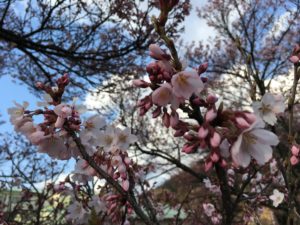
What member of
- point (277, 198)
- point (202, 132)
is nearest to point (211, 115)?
point (202, 132)

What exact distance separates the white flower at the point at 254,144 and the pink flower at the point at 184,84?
25cm

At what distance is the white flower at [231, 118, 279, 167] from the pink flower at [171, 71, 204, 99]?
0.81 feet

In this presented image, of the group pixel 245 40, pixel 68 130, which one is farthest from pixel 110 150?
pixel 245 40

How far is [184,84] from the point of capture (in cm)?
130

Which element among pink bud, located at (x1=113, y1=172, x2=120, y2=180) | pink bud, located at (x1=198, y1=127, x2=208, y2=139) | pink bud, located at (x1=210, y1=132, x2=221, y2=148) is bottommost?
pink bud, located at (x1=210, y1=132, x2=221, y2=148)

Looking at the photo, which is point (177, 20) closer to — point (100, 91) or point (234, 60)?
point (100, 91)

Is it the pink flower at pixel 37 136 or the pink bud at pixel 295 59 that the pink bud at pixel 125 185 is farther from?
the pink bud at pixel 295 59

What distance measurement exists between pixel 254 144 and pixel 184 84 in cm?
31

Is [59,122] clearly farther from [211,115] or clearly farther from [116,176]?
[211,115]

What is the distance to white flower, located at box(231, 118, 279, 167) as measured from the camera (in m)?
1.14

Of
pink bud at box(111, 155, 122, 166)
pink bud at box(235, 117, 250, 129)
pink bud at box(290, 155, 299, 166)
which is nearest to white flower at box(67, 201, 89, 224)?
pink bud at box(111, 155, 122, 166)

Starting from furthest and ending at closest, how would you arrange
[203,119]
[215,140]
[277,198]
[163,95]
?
[277,198] < [163,95] < [203,119] < [215,140]

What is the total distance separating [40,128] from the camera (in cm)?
175

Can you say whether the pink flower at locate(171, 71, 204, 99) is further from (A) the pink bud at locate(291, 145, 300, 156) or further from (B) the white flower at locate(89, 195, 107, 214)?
(B) the white flower at locate(89, 195, 107, 214)
